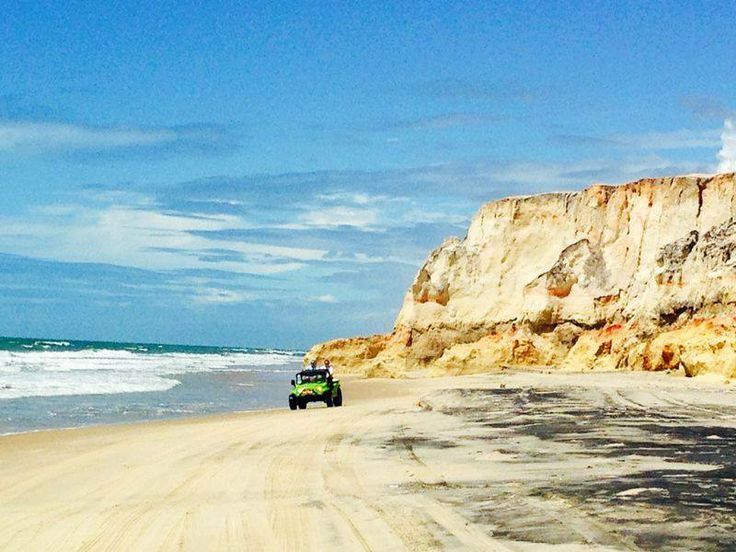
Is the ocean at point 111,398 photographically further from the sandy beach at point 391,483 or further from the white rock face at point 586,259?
the white rock face at point 586,259

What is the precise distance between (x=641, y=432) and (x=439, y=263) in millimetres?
45267

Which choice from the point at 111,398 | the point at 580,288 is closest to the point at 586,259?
the point at 580,288

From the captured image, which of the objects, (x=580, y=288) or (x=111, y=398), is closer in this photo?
(x=111, y=398)

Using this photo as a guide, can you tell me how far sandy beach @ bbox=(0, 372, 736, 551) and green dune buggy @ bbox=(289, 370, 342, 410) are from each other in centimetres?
718

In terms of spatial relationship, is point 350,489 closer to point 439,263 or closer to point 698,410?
point 698,410

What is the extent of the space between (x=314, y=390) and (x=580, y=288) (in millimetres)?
26184

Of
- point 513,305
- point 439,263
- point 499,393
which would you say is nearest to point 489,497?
point 499,393

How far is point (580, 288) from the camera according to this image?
5175 cm

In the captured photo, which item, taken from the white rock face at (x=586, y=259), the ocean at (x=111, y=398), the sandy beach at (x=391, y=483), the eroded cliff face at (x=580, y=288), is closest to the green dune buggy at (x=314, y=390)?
the ocean at (x=111, y=398)

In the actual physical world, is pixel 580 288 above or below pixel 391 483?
above

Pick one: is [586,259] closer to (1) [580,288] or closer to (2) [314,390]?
(1) [580,288]

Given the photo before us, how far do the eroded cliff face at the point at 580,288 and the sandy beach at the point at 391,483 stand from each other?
18091 mm

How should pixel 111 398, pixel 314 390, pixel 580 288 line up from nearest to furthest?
pixel 314 390 < pixel 111 398 < pixel 580 288

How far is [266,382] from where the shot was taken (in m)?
52.8
